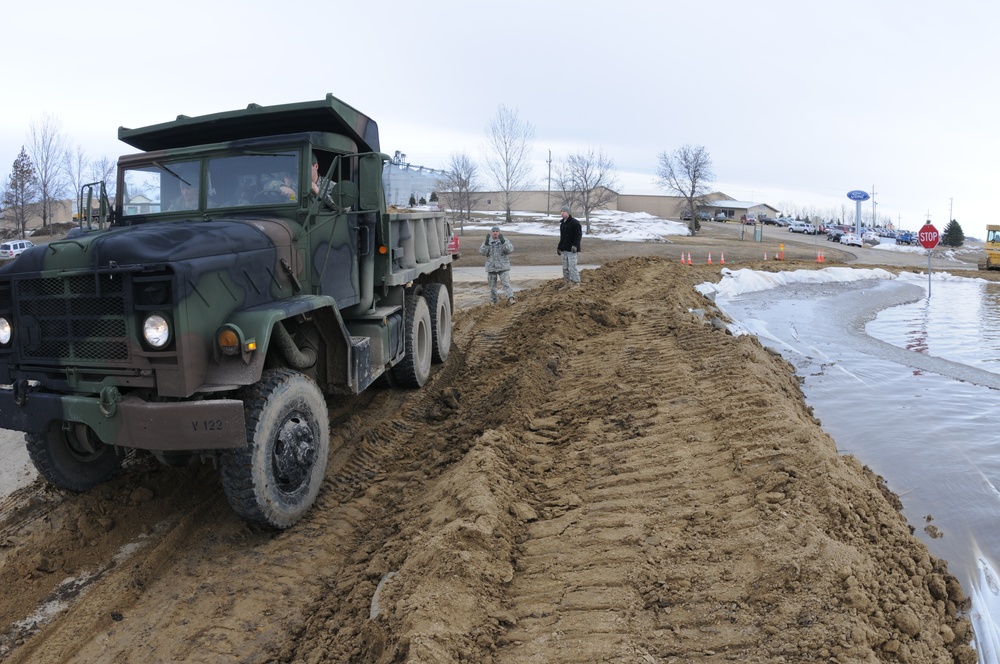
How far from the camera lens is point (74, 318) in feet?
14.4

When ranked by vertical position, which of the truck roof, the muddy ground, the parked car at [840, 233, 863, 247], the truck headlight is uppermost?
the parked car at [840, 233, 863, 247]

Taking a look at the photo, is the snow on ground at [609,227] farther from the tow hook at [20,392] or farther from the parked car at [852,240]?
the tow hook at [20,392]

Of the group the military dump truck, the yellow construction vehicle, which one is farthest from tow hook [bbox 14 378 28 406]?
the yellow construction vehicle

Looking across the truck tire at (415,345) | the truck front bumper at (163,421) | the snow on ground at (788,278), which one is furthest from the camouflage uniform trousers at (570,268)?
the truck front bumper at (163,421)

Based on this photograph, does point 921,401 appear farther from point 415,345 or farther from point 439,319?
point 439,319

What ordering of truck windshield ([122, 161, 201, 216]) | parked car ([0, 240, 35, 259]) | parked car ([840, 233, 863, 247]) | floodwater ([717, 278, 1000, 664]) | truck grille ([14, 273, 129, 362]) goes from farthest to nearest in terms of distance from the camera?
parked car ([840, 233, 863, 247])
parked car ([0, 240, 35, 259])
truck windshield ([122, 161, 201, 216])
floodwater ([717, 278, 1000, 664])
truck grille ([14, 273, 129, 362])

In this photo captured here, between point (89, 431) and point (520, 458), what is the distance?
2933mm

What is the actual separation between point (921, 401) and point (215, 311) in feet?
22.1

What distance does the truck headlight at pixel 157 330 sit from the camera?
4137 mm

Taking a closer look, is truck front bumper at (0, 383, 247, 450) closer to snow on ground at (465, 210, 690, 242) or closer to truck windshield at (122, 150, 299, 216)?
truck windshield at (122, 150, 299, 216)

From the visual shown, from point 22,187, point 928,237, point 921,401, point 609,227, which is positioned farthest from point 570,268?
point 609,227

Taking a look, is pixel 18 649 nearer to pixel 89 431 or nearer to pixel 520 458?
pixel 89 431

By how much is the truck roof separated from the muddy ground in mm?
2723

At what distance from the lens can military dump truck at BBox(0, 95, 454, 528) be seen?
13.7 ft
